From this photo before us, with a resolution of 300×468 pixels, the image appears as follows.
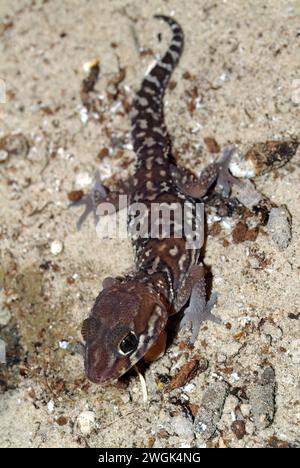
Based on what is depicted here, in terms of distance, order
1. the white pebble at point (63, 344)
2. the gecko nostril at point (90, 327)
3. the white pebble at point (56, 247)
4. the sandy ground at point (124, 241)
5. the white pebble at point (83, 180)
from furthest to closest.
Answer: the white pebble at point (83, 180) < the white pebble at point (56, 247) < the white pebble at point (63, 344) < the sandy ground at point (124, 241) < the gecko nostril at point (90, 327)

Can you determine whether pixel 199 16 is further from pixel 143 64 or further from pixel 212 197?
pixel 212 197

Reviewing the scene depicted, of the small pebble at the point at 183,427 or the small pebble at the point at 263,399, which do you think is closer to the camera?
the small pebble at the point at 263,399

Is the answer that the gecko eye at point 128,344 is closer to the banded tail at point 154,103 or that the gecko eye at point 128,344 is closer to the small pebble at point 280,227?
the small pebble at point 280,227

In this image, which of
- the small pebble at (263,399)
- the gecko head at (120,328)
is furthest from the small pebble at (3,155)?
the small pebble at (263,399)

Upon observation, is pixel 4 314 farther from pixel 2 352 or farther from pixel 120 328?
pixel 120 328

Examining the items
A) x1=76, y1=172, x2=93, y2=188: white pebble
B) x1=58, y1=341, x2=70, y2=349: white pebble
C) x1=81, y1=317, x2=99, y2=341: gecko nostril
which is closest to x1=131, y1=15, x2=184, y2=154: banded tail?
x1=76, y1=172, x2=93, y2=188: white pebble

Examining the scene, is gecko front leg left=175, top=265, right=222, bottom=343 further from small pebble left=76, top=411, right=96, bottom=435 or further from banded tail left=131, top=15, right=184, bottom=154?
banded tail left=131, top=15, right=184, bottom=154

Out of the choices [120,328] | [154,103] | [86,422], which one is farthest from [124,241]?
[86,422]
